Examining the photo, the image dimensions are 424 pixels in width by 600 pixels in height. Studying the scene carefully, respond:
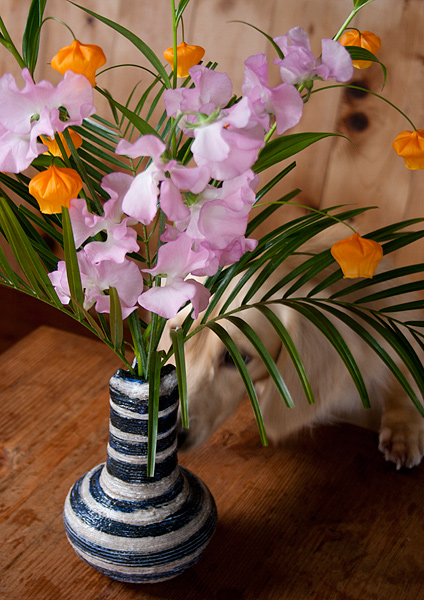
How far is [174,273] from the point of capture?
0.58m

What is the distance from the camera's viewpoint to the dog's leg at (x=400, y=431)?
1.07m

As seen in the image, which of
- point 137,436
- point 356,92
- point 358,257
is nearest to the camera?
point 358,257

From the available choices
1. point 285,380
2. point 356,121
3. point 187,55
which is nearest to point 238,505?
point 285,380

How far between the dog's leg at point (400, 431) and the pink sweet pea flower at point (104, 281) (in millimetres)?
620

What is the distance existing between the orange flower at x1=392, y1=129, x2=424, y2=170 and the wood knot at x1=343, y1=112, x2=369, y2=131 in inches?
30.1

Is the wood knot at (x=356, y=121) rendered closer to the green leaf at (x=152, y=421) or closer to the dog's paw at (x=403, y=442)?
the dog's paw at (x=403, y=442)

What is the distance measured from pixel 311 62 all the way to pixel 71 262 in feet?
0.83

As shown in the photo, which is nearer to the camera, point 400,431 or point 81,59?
point 81,59

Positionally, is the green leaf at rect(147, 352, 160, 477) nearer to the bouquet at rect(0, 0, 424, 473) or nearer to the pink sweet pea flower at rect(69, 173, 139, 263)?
the bouquet at rect(0, 0, 424, 473)

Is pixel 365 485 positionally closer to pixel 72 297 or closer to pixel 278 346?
pixel 278 346

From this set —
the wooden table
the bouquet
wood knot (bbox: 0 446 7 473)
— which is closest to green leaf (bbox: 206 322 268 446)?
the bouquet

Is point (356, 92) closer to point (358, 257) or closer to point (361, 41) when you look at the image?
point (361, 41)

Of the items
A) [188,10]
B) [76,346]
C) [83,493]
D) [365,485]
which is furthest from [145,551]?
[188,10]

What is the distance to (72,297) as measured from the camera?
585mm
